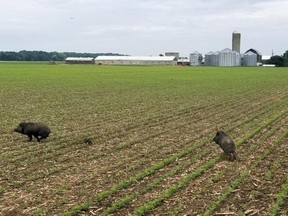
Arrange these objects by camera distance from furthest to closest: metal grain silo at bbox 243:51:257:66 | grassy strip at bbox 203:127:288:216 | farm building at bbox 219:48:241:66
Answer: metal grain silo at bbox 243:51:257:66
farm building at bbox 219:48:241:66
grassy strip at bbox 203:127:288:216

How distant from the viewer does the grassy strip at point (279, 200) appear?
8.59m

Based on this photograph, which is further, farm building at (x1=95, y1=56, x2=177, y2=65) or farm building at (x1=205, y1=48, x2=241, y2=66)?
farm building at (x1=95, y1=56, x2=177, y2=65)

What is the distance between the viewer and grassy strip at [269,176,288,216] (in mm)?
8594

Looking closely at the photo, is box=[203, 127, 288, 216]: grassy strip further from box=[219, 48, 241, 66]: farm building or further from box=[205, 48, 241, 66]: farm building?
box=[205, 48, 241, 66]: farm building

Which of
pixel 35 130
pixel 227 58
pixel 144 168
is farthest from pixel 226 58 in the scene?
pixel 144 168

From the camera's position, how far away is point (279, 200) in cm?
920

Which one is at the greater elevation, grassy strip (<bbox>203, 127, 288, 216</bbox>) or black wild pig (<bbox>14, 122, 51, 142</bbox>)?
black wild pig (<bbox>14, 122, 51, 142</bbox>)

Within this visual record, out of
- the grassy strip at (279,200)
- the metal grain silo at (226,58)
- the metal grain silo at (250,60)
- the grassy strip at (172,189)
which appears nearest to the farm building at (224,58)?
the metal grain silo at (226,58)

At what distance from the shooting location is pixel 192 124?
19.4m

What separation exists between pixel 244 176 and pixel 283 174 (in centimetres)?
107

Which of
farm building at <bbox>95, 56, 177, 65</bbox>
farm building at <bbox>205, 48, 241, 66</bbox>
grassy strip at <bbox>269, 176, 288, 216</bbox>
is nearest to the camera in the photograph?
grassy strip at <bbox>269, 176, 288, 216</bbox>

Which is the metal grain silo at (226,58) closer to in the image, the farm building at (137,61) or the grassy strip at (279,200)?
the farm building at (137,61)

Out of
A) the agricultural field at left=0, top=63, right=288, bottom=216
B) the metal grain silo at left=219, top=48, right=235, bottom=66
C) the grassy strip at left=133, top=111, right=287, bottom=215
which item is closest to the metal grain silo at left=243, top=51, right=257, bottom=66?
the metal grain silo at left=219, top=48, right=235, bottom=66

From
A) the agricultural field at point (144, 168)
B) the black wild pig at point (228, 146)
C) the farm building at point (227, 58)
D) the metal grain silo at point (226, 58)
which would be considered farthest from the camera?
the farm building at point (227, 58)
